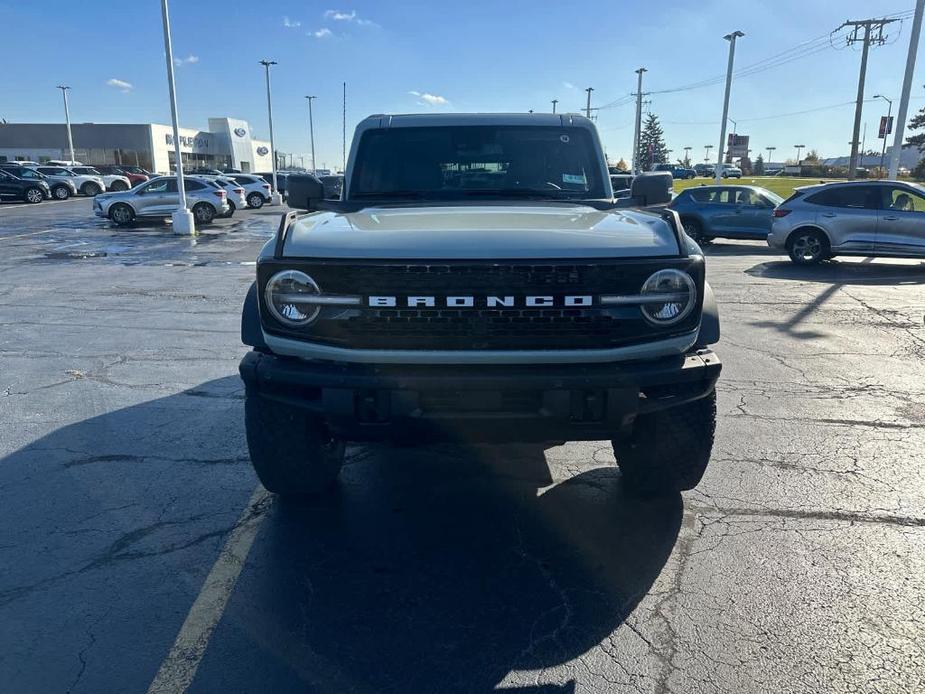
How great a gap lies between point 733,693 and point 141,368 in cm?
561

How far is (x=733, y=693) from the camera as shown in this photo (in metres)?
2.39

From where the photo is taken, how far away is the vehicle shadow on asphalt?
253 cm

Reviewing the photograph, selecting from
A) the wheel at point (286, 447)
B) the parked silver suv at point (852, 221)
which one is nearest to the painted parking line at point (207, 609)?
the wheel at point (286, 447)

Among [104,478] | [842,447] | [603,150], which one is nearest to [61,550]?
[104,478]

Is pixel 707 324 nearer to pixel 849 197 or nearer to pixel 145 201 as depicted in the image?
pixel 849 197

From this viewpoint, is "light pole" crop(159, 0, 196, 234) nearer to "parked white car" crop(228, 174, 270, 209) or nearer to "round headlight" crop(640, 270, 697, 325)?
"parked white car" crop(228, 174, 270, 209)

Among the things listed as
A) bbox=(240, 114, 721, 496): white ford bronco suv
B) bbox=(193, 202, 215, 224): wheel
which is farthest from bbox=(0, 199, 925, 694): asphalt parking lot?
bbox=(193, 202, 215, 224): wheel

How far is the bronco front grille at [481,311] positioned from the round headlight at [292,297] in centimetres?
4

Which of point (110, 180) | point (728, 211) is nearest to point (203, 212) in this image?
point (728, 211)

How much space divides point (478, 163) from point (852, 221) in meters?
11.4

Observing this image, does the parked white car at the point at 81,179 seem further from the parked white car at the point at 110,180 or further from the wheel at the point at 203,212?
the wheel at the point at 203,212

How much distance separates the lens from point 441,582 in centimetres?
309

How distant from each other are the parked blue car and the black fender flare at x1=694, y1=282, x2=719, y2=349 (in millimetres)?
14964

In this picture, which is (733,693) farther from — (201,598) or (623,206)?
(623,206)
